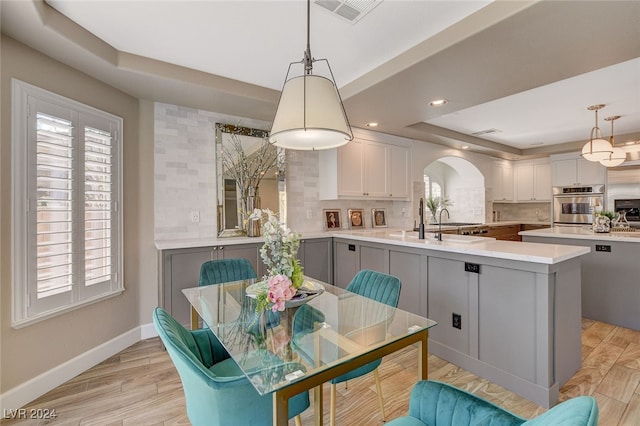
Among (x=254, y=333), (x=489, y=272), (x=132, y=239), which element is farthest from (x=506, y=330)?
(x=132, y=239)

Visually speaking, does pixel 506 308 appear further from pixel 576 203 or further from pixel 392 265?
pixel 576 203

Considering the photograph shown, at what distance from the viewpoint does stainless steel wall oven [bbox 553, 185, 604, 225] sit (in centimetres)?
543

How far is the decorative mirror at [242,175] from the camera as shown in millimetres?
3471

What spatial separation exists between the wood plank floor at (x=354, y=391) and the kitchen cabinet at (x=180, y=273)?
1.32 ft

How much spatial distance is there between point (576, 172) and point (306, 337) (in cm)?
662

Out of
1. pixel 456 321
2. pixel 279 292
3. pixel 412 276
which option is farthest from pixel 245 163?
pixel 456 321

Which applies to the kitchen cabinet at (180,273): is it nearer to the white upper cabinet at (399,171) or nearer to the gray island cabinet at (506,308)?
the gray island cabinet at (506,308)

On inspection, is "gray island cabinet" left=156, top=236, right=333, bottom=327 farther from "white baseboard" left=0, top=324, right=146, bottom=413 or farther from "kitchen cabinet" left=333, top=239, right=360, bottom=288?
"kitchen cabinet" left=333, top=239, right=360, bottom=288

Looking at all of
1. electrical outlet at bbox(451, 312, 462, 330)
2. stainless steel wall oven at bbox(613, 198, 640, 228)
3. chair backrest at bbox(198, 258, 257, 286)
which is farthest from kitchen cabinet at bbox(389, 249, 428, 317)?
stainless steel wall oven at bbox(613, 198, 640, 228)

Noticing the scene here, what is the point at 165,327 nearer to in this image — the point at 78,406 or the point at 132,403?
the point at 132,403

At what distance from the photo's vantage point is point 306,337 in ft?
4.63

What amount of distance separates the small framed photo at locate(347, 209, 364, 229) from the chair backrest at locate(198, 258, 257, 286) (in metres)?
2.22

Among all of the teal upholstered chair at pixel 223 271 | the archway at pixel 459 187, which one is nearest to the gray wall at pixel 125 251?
the teal upholstered chair at pixel 223 271

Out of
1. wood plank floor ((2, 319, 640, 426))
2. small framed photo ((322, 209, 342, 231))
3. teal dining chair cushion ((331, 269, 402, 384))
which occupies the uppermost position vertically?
small framed photo ((322, 209, 342, 231))
